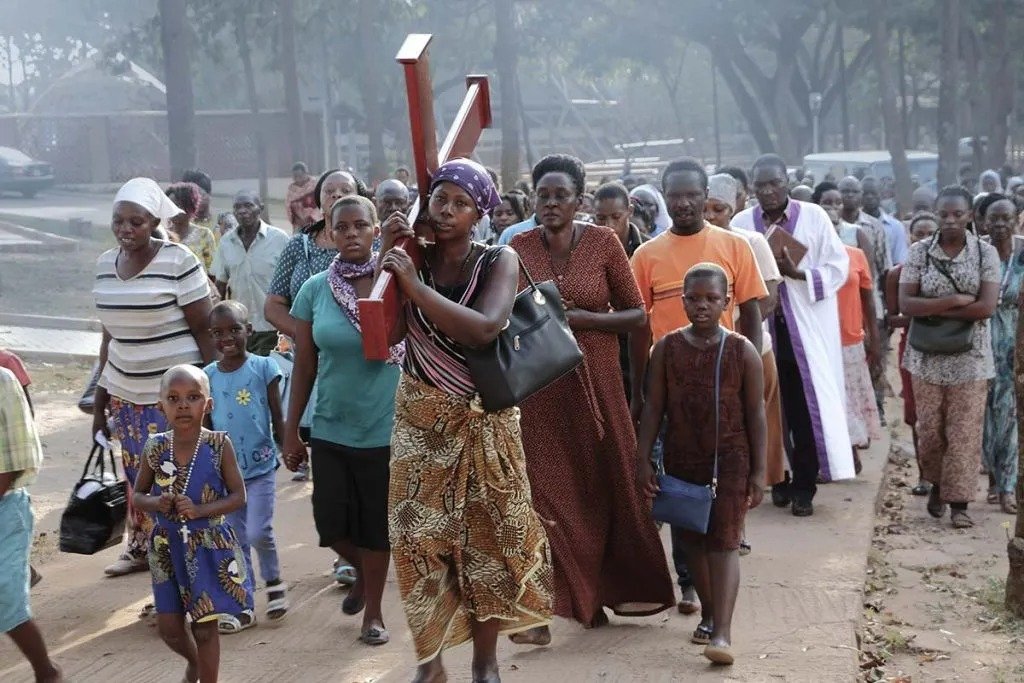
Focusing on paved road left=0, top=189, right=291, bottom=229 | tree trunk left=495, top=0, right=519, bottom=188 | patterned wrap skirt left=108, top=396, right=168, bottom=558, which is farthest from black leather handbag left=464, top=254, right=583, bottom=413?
→ tree trunk left=495, top=0, right=519, bottom=188

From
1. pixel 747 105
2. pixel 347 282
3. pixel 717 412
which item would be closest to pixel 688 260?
pixel 717 412

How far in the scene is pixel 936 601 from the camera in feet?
23.8

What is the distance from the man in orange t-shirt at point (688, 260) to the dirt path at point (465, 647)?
4.06 feet

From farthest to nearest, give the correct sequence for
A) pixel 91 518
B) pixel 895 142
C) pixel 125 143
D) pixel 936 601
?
1. pixel 125 143
2. pixel 895 142
3. pixel 936 601
4. pixel 91 518

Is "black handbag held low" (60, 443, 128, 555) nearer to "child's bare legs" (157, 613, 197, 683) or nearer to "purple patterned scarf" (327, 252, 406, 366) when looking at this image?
"child's bare legs" (157, 613, 197, 683)

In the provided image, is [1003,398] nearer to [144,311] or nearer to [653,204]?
[653,204]

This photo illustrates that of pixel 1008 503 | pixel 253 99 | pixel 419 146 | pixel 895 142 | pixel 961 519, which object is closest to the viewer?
pixel 419 146

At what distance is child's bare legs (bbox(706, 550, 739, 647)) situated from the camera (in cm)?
557

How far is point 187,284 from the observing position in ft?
21.2

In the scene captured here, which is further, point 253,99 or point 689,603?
point 253,99

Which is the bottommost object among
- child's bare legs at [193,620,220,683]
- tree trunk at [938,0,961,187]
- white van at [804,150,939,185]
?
child's bare legs at [193,620,220,683]

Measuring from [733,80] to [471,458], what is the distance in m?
40.4

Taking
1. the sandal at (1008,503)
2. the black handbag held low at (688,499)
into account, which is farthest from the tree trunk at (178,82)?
the black handbag held low at (688,499)

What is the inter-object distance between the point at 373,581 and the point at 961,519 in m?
4.19
